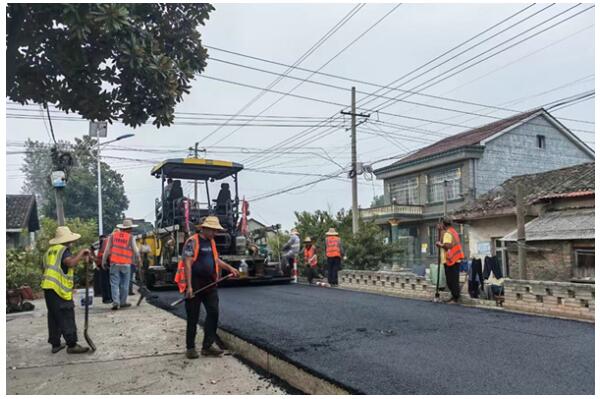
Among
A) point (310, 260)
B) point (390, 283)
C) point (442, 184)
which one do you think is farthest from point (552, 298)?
point (442, 184)

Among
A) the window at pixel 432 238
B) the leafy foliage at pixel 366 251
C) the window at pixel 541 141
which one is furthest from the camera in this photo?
the window at pixel 432 238

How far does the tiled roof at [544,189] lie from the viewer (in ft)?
43.6

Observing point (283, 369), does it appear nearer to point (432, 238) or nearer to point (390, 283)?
point (390, 283)

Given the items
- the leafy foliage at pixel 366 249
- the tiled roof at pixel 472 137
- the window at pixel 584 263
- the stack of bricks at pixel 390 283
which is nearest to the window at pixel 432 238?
the tiled roof at pixel 472 137

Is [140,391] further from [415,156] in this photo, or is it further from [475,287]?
[415,156]

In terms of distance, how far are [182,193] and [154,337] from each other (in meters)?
6.70

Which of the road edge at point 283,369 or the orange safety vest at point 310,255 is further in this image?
the orange safety vest at point 310,255

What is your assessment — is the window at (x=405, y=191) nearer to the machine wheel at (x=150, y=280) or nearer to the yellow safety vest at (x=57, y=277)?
the machine wheel at (x=150, y=280)

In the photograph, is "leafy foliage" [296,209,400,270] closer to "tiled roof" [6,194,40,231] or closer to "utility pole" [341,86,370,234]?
"utility pole" [341,86,370,234]

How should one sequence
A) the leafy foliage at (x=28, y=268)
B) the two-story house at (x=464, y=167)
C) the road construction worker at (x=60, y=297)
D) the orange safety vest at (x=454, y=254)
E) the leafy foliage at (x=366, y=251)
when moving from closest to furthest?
1. the road construction worker at (x=60, y=297)
2. the orange safety vest at (x=454, y=254)
3. the leafy foliage at (x=28, y=268)
4. the leafy foliage at (x=366, y=251)
5. the two-story house at (x=464, y=167)

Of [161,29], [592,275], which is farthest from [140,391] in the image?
[592,275]

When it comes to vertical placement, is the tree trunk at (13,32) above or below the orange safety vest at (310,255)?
above

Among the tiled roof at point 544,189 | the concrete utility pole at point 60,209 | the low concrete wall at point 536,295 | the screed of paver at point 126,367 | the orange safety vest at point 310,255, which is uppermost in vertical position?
the tiled roof at point 544,189

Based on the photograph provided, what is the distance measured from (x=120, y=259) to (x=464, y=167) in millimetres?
19469
